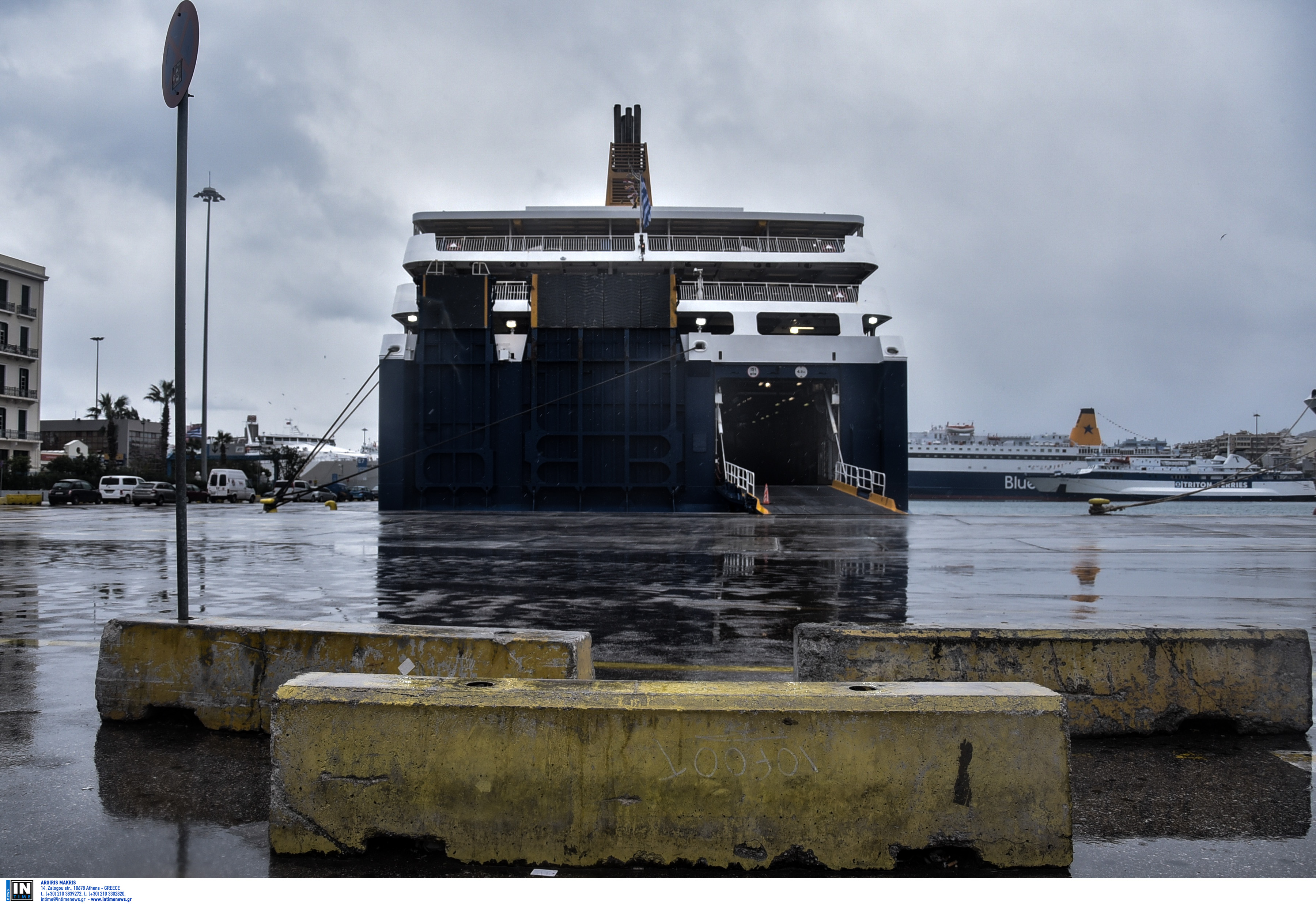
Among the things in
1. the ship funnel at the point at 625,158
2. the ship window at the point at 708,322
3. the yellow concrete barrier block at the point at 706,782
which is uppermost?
the ship funnel at the point at 625,158

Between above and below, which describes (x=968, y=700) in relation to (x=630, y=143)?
below

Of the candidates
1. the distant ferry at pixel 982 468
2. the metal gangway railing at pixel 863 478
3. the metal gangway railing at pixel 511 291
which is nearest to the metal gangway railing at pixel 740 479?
the metal gangway railing at pixel 863 478

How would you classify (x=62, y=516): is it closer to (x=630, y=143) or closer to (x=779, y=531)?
(x=779, y=531)

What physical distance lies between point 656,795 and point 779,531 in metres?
14.3

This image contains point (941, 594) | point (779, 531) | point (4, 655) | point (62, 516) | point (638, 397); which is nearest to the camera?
point (4, 655)

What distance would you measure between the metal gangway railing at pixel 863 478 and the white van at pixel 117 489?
33501mm

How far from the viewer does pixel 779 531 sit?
16.5 m

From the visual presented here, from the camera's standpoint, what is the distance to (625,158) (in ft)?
125

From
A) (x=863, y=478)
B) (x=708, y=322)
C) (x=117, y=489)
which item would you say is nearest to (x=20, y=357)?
(x=117, y=489)

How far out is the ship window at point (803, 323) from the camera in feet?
91.3

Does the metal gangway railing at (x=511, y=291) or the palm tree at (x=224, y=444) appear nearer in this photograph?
the metal gangway railing at (x=511, y=291)

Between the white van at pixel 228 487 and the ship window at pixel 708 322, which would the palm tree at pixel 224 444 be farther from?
the ship window at pixel 708 322

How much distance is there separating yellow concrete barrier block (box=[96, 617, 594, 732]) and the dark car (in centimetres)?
4104
